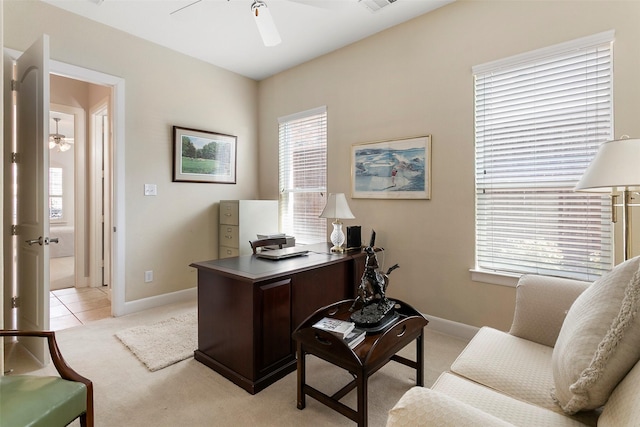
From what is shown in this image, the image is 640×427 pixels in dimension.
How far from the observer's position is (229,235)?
13.1 feet

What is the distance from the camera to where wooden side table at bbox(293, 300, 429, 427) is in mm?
1518

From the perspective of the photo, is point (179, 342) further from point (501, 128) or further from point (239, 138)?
point (501, 128)

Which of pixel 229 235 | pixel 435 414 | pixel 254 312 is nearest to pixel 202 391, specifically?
pixel 254 312

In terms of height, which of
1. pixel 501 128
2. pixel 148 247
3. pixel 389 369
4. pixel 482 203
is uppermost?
pixel 501 128

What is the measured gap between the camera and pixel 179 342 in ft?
8.75

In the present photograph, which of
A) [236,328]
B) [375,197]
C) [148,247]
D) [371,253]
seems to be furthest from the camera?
[148,247]

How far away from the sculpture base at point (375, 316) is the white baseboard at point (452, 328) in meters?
1.17

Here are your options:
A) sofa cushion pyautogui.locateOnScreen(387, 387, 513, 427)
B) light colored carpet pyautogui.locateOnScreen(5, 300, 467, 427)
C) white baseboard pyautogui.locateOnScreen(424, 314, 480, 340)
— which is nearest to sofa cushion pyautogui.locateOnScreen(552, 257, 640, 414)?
sofa cushion pyautogui.locateOnScreen(387, 387, 513, 427)

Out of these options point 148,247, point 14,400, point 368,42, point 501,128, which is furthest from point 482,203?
point 148,247

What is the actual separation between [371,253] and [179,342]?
1.83 meters

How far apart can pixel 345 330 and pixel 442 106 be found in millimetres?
2163

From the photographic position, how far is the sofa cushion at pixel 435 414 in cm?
82

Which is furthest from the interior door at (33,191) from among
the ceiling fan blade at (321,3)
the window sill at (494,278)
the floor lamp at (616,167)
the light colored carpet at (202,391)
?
the floor lamp at (616,167)

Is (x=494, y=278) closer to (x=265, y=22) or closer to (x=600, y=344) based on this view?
(x=600, y=344)
